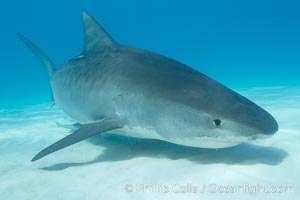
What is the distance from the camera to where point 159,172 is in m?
3.13

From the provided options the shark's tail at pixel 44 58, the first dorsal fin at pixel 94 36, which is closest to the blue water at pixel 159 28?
the shark's tail at pixel 44 58

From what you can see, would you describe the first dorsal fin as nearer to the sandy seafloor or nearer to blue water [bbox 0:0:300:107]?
the sandy seafloor

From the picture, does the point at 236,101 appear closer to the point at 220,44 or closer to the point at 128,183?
the point at 128,183

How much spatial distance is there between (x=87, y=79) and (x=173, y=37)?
134604 mm

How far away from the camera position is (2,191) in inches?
123

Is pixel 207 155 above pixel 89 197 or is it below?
above

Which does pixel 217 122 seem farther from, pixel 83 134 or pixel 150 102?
pixel 83 134

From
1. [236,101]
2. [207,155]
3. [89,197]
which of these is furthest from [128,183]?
[236,101]

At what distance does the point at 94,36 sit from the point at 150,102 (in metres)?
2.77

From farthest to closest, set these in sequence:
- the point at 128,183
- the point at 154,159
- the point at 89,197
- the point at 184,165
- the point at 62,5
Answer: the point at 62,5 < the point at 154,159 < the point at 184,165 < the point at 128,183 < the point at 89,197

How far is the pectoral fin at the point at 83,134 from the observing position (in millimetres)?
3525

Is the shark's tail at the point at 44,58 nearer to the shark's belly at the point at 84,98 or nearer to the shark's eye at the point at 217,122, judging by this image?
the shark's belly at the point at 84,98

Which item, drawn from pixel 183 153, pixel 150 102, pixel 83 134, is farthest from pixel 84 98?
pixel 183 153

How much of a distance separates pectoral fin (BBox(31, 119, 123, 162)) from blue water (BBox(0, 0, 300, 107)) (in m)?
86.1
